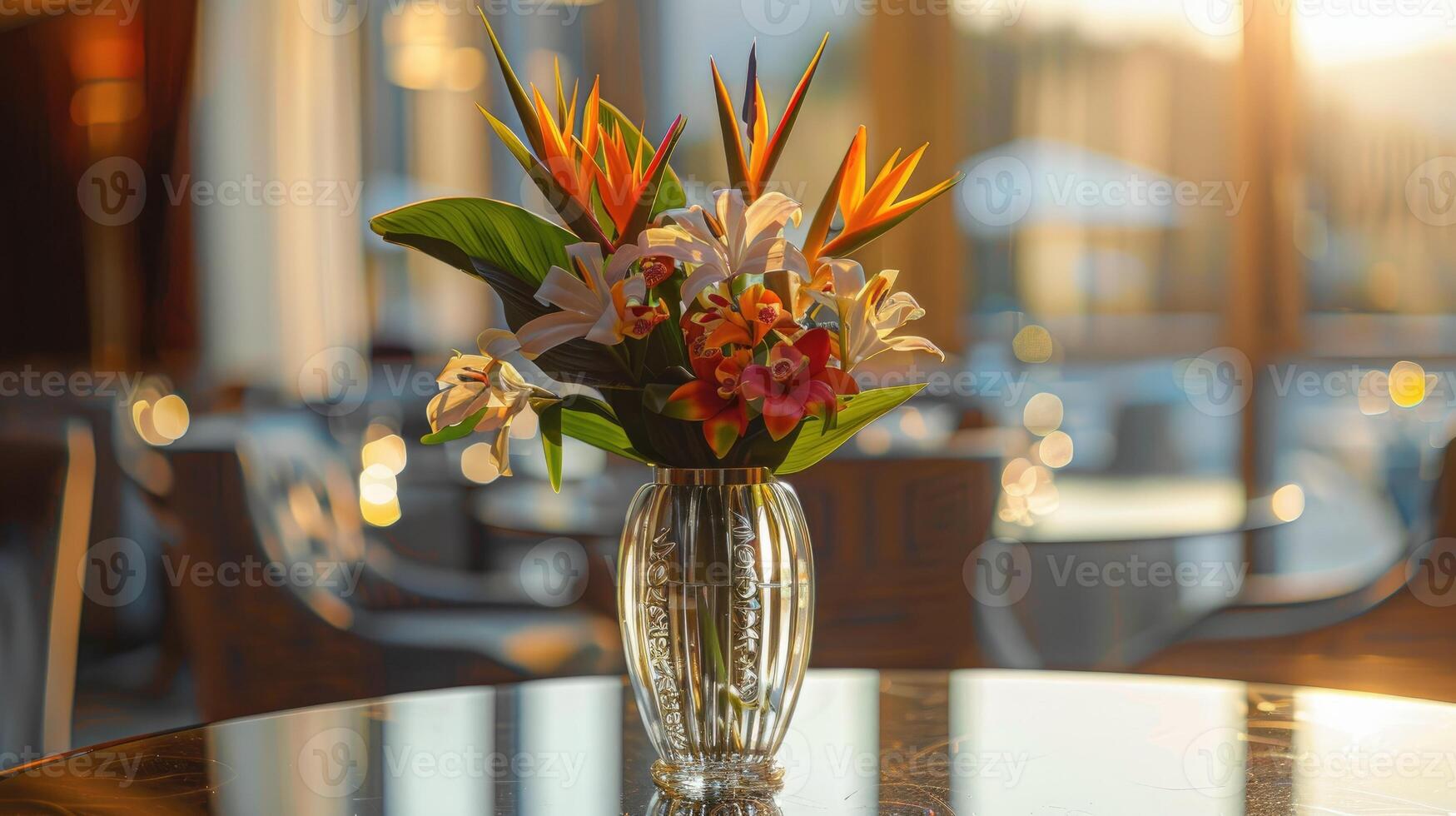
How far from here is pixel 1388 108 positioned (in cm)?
414

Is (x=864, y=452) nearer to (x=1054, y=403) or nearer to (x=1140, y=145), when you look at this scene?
(x=1054, y=403)

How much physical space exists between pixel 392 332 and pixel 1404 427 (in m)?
3.22

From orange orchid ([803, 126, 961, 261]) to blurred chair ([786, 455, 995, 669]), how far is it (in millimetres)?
1818

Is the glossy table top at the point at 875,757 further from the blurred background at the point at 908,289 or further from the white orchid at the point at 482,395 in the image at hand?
the blurred background at the point at 908,289

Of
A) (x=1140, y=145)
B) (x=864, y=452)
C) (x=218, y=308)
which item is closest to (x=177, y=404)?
(x=218, y=308)

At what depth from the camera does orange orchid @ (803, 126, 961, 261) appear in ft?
2.78

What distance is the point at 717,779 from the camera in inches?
34.8

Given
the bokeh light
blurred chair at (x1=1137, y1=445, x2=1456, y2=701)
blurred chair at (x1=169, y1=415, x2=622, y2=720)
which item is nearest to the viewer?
blurred chair at (x1=169, y1=415, x2=622, y2=720)

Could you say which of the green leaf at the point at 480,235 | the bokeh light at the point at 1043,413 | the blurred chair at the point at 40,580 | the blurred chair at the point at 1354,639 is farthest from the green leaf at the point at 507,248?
the bokeh light at the point at 1043,413

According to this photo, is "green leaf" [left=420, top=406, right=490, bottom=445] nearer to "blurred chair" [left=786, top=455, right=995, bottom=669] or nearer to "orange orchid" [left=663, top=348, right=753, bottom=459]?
"orange orchid" [left=663, top=348, right=753, bottom=459]

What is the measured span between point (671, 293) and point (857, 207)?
0.13m

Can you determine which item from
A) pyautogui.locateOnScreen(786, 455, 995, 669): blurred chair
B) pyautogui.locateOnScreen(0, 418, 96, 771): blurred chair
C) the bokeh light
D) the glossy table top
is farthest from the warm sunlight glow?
pyautogui.locateOnScreen(0, 418, 96, 771): blurred chair

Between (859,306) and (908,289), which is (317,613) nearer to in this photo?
(859,306)

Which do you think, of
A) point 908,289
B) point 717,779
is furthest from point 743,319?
point 908,289
